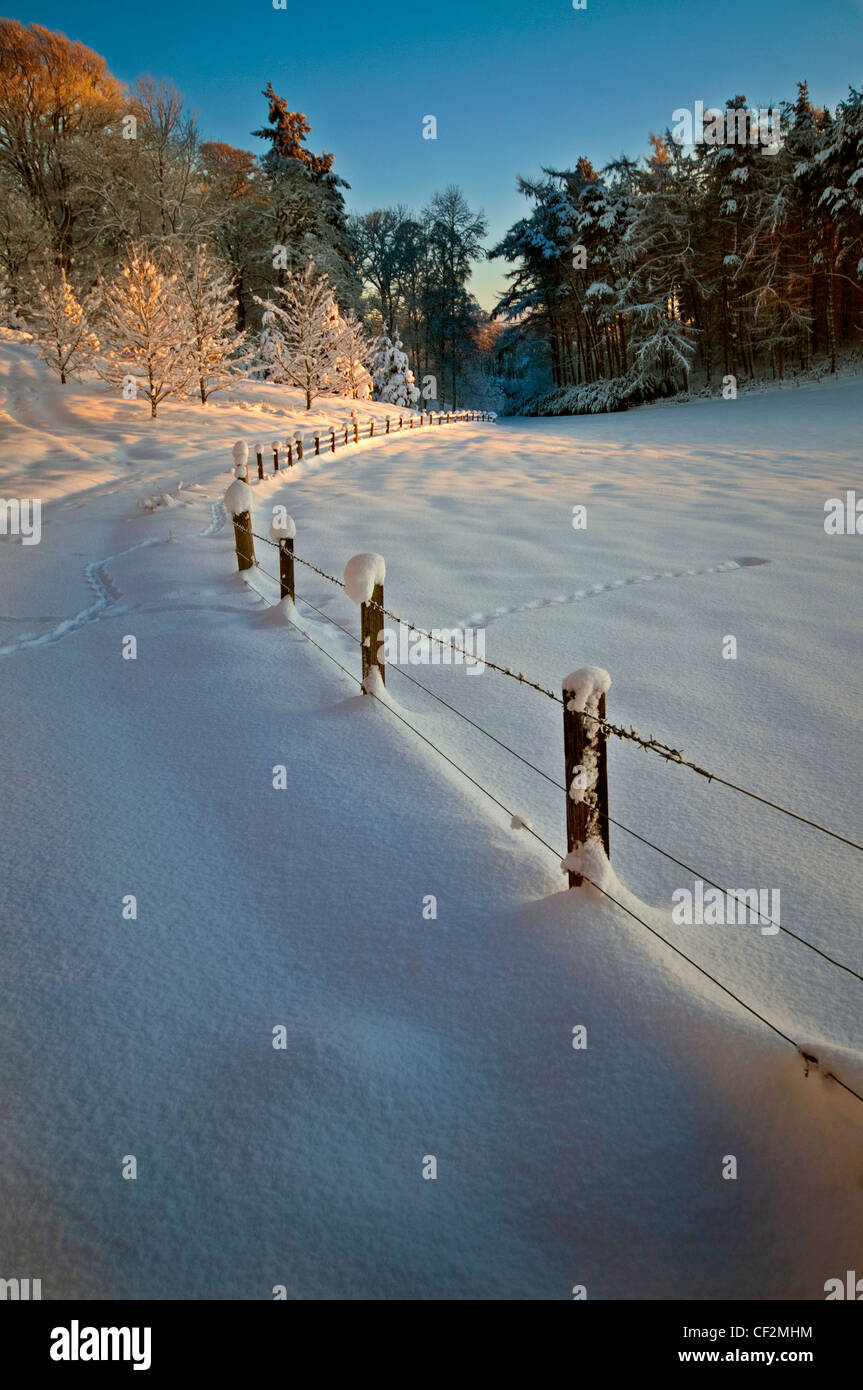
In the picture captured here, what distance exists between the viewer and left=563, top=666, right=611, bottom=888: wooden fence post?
9.14 ft

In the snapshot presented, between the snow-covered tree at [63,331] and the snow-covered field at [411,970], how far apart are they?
2226 cm

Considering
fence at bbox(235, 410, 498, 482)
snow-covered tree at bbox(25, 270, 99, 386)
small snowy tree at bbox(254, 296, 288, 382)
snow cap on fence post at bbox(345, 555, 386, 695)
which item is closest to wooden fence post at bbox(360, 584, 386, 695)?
snow cap on fence post at bbox(345, 555, 386, 695)

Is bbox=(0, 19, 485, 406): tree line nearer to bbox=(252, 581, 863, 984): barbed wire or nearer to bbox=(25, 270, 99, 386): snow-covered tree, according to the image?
bbox=(25, 270, 99, 386): snow-covered tree

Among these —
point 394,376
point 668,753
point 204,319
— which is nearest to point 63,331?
point 204,319

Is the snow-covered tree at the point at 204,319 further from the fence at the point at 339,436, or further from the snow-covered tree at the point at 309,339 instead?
the fence at the point at 339,436

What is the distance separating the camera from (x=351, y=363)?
33.5 m

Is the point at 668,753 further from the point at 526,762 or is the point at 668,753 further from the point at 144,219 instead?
the point at 144,219

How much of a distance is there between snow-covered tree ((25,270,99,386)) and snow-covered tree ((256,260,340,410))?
21.6 ft

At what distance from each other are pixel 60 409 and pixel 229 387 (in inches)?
341

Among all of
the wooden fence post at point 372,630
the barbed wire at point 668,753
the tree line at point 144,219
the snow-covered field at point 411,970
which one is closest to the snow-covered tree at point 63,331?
the tree line at point 144,219

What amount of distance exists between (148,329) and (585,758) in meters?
25.3

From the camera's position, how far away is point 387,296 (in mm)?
50031

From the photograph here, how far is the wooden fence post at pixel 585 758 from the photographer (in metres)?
2.79

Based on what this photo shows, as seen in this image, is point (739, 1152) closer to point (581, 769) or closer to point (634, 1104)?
point (634, 1104)
